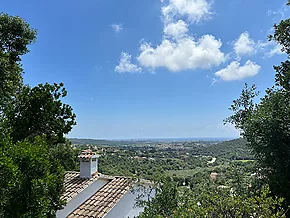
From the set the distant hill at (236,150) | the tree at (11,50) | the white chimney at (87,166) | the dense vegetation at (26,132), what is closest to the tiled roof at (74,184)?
the white chimney at (87,166)

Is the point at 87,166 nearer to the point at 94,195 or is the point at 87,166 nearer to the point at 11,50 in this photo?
the point at 94,195

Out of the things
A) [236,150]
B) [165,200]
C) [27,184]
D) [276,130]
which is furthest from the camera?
[236,150]

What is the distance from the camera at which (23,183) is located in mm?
6195

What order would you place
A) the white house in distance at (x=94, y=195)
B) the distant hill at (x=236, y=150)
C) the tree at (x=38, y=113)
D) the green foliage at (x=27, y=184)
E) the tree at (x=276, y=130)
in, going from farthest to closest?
the distant hill at (x=236, y=150), the white house in distance at (x=94, y=195), the tree at (x=38, y=113), the tree at (x=276, y=130), the green foliage at (x=27, y=184)

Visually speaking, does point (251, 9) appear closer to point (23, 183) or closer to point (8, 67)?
point (8, 67)

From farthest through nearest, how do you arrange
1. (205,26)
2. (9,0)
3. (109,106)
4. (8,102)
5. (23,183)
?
(109,106) → (205,26) → (9,0) → (8,102) → (23,183)

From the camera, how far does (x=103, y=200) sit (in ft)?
35.8

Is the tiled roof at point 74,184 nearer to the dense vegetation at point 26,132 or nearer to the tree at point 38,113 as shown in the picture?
the dense vegetation at point 26,132

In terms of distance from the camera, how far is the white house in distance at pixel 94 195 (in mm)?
10078

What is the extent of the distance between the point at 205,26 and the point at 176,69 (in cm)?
611

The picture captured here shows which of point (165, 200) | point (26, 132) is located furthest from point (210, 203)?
point (26, 132)

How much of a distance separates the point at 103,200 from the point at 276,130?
24.2ft

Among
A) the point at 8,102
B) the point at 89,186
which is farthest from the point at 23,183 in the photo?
the point at 89,186

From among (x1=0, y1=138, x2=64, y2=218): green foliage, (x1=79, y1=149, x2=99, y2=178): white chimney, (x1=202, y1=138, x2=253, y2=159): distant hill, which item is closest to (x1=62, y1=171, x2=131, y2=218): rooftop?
(x1=79, y1=149, x2=99, y2=178): white chimney
